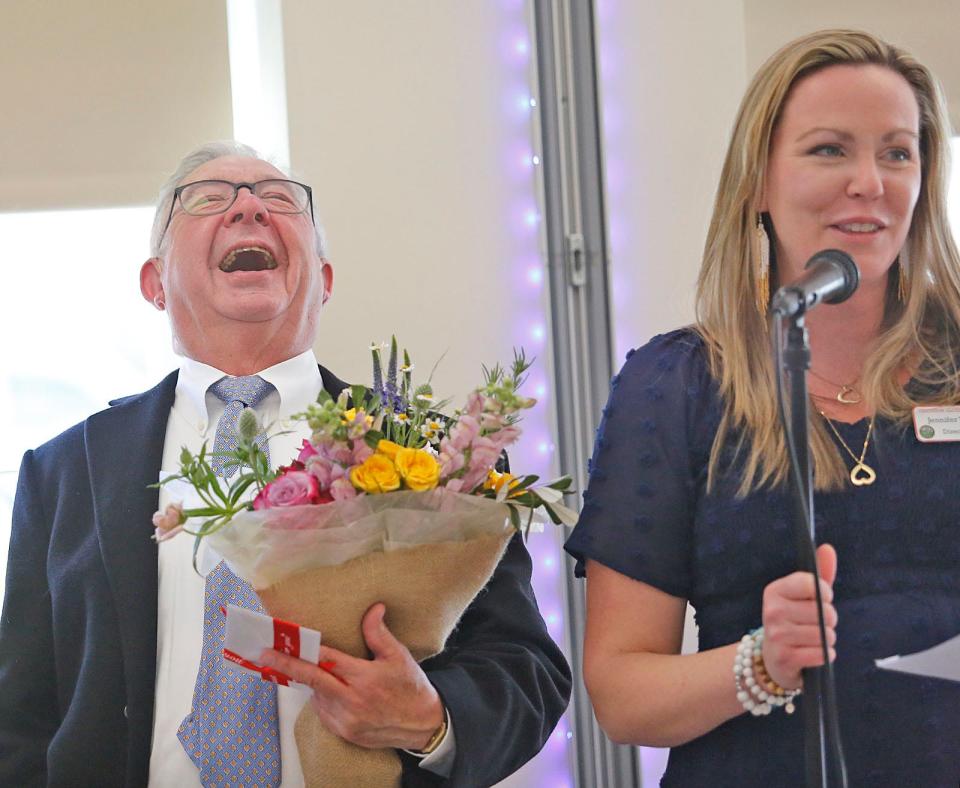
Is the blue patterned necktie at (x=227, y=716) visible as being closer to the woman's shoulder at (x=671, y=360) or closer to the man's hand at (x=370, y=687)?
the man's hand at (x=370, y=687)

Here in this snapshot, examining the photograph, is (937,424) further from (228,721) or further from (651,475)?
(228,721)

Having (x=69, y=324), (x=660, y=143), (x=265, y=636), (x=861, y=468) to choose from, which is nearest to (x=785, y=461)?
(x=861, y=468)

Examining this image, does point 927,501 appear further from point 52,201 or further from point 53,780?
point 52,201

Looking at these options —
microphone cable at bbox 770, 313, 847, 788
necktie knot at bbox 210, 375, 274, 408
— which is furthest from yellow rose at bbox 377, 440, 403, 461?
necktie knot at bbox 210, 375, 274, 408

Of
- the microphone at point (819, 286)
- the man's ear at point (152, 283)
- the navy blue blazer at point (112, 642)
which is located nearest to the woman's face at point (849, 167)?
the microphone at point (819, 286)

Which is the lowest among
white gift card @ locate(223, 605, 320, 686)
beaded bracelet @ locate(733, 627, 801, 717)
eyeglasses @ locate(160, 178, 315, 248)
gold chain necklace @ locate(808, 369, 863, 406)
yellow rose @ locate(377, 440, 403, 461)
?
beaded bracelet @ locate(733, 627, 801, 717)

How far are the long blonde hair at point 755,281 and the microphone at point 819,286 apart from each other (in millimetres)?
515

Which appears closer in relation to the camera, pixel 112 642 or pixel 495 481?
pixel 495 481

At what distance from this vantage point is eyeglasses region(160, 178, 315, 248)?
8.80 feet

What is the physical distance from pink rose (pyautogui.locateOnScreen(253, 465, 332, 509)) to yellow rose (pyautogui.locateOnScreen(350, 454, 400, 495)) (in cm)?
6

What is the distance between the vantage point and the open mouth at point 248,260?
2.62 metres

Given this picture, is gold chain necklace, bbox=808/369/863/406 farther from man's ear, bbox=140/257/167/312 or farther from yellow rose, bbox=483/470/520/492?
man's ear, bbox=140/257/167/312

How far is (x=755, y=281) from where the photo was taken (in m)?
2.17

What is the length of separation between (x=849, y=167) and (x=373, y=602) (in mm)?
1029
